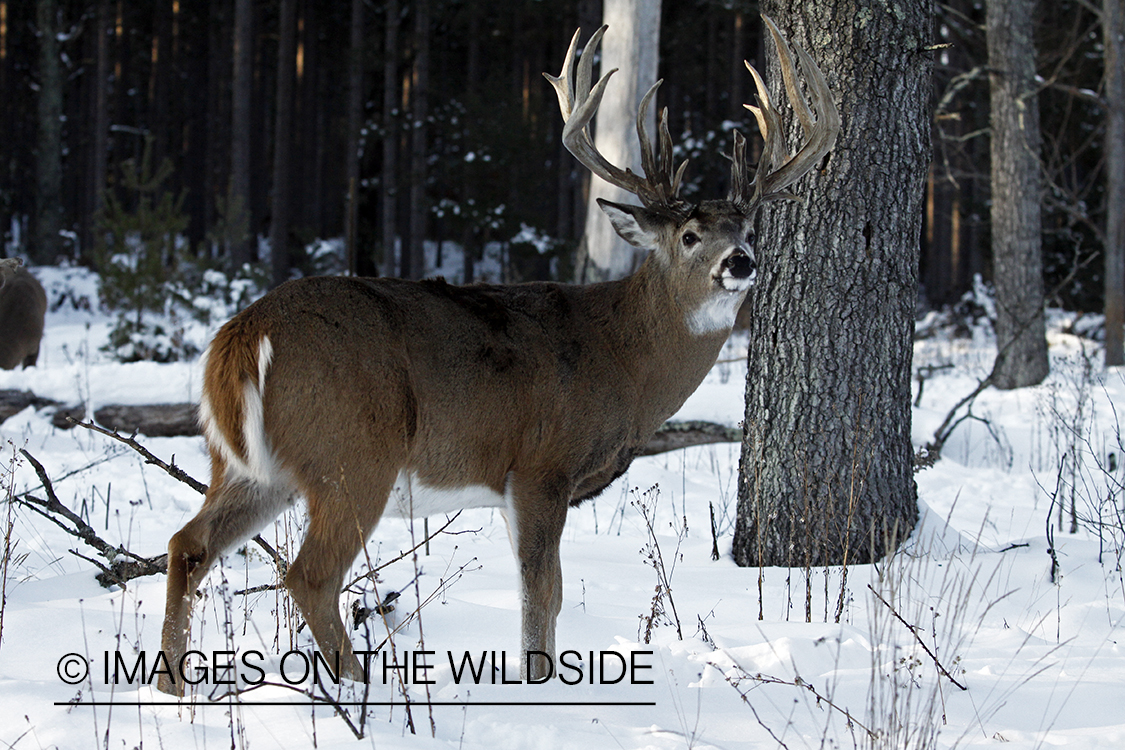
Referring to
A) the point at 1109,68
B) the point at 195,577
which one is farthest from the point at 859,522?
the point at 1109,68

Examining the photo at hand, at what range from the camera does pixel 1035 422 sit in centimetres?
942

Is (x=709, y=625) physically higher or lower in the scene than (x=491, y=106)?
lower

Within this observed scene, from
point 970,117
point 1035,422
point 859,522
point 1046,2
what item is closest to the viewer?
point 859,522

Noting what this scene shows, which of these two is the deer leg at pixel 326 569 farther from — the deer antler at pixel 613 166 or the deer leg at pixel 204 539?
the deer antler at pixel 613 166

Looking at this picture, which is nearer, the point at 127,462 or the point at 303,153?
the point at 127,462

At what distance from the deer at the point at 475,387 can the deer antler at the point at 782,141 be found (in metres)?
0.01

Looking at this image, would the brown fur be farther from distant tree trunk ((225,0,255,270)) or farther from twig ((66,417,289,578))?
distant tree trunk ((225,0,255,270))

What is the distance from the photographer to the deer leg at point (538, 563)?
3.71 m

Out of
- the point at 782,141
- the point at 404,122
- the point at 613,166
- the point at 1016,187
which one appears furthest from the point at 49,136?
the point at 782,141

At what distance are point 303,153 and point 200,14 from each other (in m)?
5.88

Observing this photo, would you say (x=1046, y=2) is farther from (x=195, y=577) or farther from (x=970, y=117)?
(x=195, y=577)

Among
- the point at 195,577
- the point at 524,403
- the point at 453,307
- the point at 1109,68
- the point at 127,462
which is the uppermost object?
the point at 1109,68

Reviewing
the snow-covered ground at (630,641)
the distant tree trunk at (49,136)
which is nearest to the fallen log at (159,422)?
the snow-covered ground at (630,641)

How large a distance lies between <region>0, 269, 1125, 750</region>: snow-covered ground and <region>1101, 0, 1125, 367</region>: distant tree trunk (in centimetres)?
800
